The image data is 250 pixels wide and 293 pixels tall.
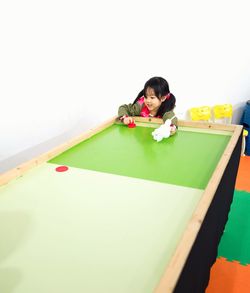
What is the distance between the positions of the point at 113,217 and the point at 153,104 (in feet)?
3.67

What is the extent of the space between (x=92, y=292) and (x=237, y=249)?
1.28 m

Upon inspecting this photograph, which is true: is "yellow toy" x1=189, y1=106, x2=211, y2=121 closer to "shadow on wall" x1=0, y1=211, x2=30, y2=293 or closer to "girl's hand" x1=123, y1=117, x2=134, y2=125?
"girl's hand" x1=123, y1=117, x2=134, y2=125

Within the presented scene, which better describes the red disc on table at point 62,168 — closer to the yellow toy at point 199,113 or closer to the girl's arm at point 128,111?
the girl's arm at point 128,111

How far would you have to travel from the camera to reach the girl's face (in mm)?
1821

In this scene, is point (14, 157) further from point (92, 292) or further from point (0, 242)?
point (92, 292)

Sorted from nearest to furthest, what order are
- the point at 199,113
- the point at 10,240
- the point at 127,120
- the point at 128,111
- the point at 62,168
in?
the point at 10,240
the point at 62,168
the point at 127,120
the point at 128,111
the point at 199,113

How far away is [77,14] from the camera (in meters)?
2.14

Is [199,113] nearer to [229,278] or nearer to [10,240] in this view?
[229,278]

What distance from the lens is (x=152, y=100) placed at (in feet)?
6.03

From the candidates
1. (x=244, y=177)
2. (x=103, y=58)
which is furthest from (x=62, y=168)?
(x=244, y=177)

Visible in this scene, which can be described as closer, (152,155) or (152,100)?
(152,155)

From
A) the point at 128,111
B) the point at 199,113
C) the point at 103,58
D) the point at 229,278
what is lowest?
the point at 229,278

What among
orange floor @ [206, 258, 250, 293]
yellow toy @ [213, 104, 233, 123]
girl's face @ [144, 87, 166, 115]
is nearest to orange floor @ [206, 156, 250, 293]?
orange floor @ [206, 258, 250, 293]

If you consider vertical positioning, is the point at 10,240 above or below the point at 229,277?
above
